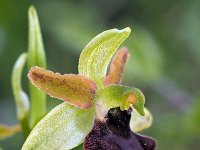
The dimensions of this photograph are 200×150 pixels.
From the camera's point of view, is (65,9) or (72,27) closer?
(72,27)

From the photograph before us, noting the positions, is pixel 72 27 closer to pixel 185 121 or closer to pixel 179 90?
pixel 179 90

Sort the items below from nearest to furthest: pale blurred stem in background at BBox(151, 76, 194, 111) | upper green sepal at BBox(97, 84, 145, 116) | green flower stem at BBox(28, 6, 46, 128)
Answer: upper green sepal at BBox(97, 84, 145, 116), green flower stem at BBox(28, 6, 46, 128), pale blurred stem in background at BBox(151, 76, 194, 111)

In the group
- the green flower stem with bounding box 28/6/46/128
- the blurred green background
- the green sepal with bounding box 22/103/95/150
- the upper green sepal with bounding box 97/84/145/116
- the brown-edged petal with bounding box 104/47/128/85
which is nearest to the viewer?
the green sepal with bounding box 22/103/95/150

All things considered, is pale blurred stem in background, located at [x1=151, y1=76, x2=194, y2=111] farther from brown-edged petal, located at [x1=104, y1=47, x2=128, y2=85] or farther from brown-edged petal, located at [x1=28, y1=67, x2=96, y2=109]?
brown-edged petal, located at [x1=28, y1=67, x2=96, y2=109]

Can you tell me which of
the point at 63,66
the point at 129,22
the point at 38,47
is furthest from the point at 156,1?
the point at 38,47

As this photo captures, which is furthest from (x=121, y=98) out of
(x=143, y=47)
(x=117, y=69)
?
(x=143, y=47)

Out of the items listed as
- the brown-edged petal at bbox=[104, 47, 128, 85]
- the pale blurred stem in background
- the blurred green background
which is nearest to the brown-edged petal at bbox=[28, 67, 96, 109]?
the brown-edged petal at bbox=[104, 47, 128, 85]
